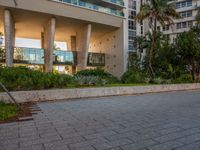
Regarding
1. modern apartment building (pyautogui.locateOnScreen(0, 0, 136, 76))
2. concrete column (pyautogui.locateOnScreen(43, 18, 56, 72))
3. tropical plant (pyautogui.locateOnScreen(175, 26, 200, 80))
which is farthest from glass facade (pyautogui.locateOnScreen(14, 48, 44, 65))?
tropical plant (pyautogui.locateOnScreen(175, 26, 200, 80))

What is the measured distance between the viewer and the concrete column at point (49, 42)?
1151 inches

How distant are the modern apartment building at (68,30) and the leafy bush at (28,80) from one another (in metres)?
15.9

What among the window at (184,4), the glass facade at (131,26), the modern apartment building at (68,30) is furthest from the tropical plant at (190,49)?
the window at (184,4)

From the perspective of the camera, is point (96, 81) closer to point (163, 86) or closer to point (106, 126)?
point (163, 86)

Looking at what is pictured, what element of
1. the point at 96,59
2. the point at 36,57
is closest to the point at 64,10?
the point at 36,57

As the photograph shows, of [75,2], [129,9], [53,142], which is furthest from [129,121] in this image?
[129,9]

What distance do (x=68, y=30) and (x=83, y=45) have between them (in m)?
4.98

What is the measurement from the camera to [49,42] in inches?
1190

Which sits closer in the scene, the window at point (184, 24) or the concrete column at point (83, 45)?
the concrete column at point (83, 45)

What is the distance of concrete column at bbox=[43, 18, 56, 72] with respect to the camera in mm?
29230

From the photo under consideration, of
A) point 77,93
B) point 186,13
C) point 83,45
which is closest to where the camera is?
point 77,93

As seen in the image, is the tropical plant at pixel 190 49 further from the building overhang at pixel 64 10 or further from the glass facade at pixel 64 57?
the glass facade at pixel 64 57

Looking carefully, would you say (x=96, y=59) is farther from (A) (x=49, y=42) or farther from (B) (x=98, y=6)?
(A) (x=49, y=42)

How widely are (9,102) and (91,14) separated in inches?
944
